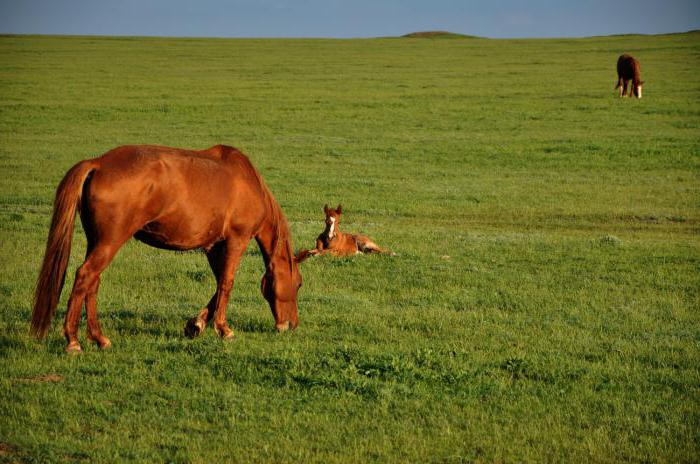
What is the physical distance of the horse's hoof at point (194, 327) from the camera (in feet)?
29.1

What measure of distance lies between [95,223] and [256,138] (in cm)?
2371

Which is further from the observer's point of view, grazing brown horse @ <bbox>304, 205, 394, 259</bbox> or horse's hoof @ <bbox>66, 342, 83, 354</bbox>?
grazing brown horse @ <bbox>304, 205, 394, 259</bbox>

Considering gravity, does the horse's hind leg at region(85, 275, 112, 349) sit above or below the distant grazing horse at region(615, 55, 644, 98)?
below

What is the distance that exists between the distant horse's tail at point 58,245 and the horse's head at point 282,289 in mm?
2279

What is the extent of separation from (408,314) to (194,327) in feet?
8.60

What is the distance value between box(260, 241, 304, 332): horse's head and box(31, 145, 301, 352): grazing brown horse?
1 centimetres

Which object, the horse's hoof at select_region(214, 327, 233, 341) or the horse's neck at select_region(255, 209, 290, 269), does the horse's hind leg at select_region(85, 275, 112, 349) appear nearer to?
the horse's hoof at select_region(214, 327, 233, 341)

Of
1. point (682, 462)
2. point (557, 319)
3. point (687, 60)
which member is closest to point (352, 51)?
point (687, 60)

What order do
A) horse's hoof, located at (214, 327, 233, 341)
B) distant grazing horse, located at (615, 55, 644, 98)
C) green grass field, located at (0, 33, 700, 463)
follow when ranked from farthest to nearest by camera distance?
1. distant grazing horse, located at (615, 55, 644, 98)
2. horse's hoof, located at (214, 327, 233, 341)
3. green grass field, located at (0, 33, 700, 463)

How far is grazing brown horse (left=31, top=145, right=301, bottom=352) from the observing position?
314 inches

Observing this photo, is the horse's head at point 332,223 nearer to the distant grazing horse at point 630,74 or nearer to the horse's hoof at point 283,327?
the horse's hoof at point 283,327

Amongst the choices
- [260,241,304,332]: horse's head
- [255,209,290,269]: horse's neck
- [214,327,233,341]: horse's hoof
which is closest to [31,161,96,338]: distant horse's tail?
[214,327,233,341]: horse's hoof

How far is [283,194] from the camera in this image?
71.3ft

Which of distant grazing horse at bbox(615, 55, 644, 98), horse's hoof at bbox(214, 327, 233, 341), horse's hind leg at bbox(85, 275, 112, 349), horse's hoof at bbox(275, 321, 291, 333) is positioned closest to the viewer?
horse's hind leg at bbox(85, 275, 112, 349)
